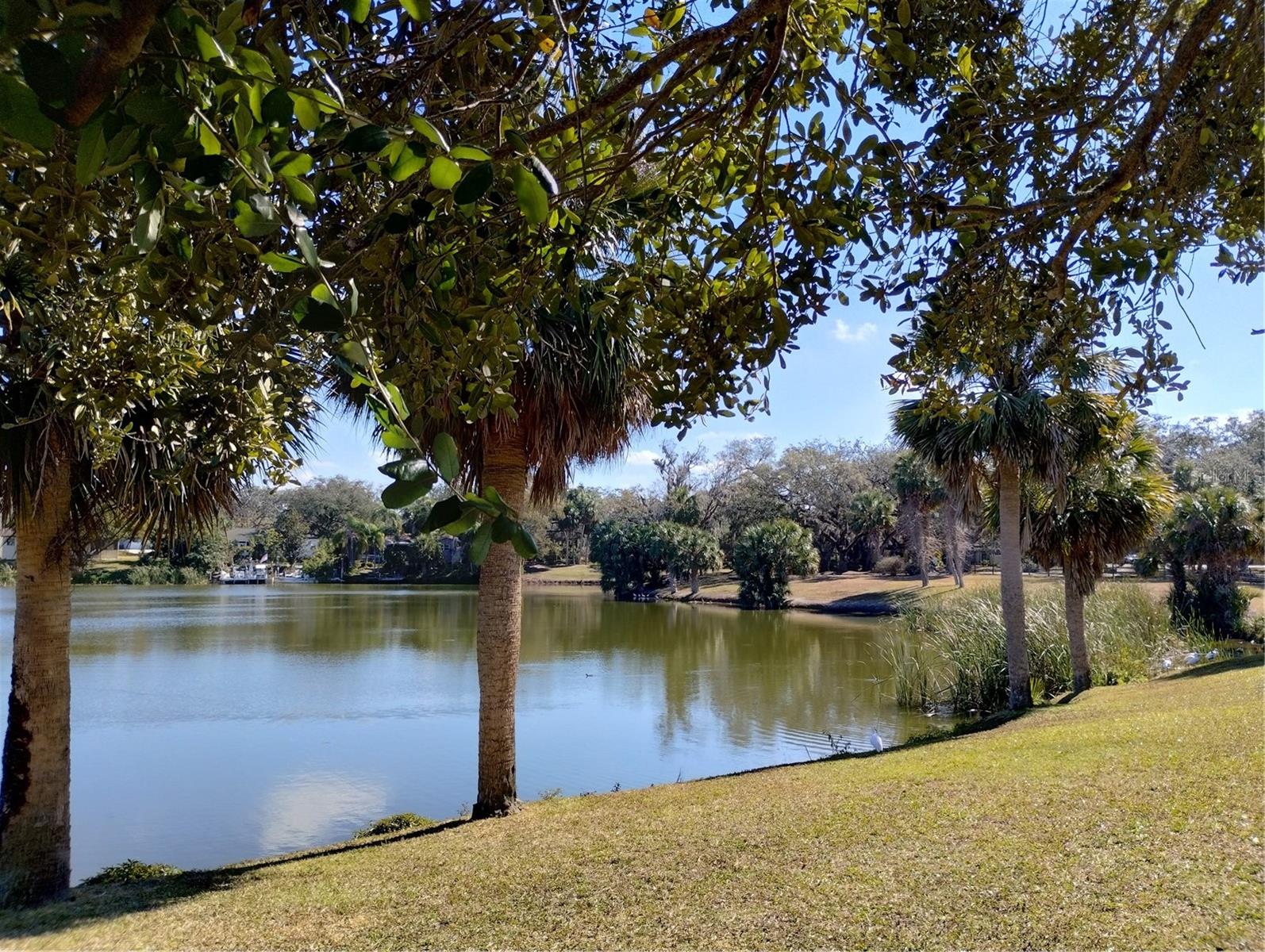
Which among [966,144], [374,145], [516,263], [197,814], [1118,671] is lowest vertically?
[197,814]

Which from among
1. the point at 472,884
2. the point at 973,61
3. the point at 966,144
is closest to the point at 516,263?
the point at 966,144

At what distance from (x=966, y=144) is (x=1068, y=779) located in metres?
→ 5.08

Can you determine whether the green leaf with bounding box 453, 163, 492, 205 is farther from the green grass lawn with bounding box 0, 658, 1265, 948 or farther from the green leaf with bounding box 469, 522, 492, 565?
the green grass lawn with bounding box 0, 658, 1265, 948

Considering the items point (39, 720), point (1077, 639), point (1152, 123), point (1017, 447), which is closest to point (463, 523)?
point (1152, 123)

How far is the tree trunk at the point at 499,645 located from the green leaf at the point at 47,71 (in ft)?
26.0

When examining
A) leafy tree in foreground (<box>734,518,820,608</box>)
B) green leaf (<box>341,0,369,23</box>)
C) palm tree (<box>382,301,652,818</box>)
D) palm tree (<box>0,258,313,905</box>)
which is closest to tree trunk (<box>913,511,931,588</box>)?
leafy tree in foreground (<box>734,518,820,608</box>)

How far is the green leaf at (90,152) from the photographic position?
1.13 m

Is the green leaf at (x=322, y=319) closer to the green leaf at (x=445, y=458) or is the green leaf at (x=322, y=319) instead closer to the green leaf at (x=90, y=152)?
the green leaf at (x=445, y=458)

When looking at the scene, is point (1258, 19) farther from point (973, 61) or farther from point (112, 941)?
point (112, 941)

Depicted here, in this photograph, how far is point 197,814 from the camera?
11.2 meters

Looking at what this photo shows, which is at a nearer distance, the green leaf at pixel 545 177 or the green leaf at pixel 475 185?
the green leaf at pixel 475 185

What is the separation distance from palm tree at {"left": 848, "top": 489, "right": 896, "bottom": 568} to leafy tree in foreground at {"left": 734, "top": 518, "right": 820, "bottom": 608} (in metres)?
7.26

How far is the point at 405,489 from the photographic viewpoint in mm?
1137

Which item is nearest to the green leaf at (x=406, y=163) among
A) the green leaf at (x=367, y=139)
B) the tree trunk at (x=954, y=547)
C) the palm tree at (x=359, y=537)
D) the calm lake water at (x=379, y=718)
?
the green leaf at (x=367, y=139)
